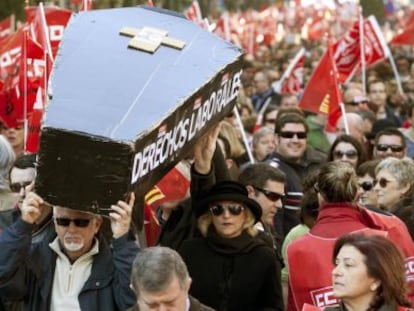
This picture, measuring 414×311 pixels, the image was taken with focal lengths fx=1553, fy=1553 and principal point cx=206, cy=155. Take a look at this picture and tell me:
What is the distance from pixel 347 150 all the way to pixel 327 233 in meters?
4.44

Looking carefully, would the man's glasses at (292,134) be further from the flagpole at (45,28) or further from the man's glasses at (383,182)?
the flagpole at (45,28)

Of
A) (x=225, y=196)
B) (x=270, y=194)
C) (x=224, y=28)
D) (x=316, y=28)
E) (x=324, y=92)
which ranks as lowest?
(x=270, y=194)

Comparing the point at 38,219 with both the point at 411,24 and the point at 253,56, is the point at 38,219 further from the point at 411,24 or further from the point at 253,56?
the point at 253,56

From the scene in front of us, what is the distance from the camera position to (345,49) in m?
20.5

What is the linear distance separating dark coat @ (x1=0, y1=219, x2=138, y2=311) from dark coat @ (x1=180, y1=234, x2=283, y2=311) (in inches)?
33.0

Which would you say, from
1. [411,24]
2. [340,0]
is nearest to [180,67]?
[411,24]

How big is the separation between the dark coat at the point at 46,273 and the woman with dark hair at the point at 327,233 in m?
1.23

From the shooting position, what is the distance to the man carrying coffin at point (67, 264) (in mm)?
8148

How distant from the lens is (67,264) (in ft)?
27.4

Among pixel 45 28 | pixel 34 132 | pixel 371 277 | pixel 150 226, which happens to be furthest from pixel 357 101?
pixel 371 277

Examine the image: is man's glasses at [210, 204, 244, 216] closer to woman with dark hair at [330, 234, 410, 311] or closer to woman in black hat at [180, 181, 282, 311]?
woman in black hat at [180, 181, 282, 311]

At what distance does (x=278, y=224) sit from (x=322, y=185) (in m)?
2.57

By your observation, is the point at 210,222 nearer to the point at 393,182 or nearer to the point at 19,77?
the point at 393,182

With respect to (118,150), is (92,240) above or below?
below
